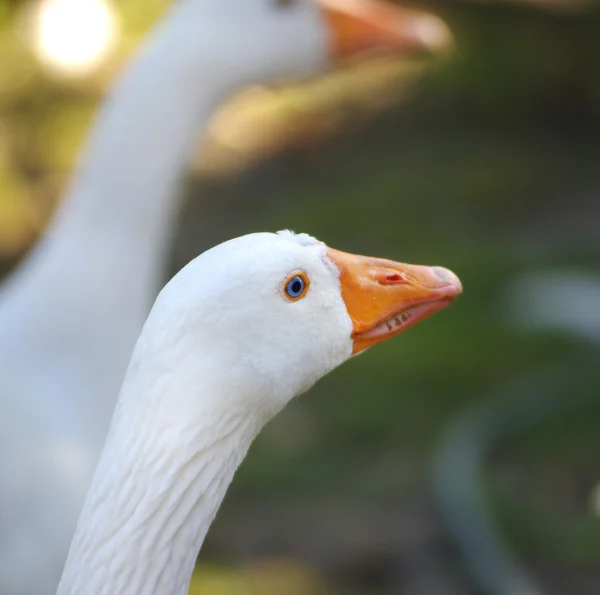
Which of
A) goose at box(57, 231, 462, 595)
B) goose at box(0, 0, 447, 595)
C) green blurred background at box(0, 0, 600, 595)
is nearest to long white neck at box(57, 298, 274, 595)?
goose at box(57, 231, 462, 595)

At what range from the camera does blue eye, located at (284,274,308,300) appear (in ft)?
5.37

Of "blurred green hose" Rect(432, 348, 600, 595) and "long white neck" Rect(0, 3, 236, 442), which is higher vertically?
"long white neck" Rect(0, 3, 236, 442)

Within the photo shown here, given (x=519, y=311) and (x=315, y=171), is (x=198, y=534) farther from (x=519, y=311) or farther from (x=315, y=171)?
(x=315, y=171)

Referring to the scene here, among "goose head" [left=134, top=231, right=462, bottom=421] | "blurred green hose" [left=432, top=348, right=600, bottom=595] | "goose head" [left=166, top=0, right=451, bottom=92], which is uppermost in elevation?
"goose head" [left=166, top=0, right=451, bottom=92]

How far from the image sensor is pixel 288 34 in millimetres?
3033

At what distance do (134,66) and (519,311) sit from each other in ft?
10.9

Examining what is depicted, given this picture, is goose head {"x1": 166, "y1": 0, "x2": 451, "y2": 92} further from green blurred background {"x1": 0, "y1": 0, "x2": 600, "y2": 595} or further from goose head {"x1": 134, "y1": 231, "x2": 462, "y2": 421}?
goose head {"x1": 134, "y1": 231, "x2": 462, "y2": 421}

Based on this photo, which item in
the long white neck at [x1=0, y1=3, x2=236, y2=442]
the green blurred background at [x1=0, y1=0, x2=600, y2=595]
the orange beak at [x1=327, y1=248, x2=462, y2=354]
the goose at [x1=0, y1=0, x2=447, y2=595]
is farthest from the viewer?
the green blurred background at [x1=0, y1=0, x2=600, y2=595]

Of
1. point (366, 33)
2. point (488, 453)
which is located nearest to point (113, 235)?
point (366, 33)

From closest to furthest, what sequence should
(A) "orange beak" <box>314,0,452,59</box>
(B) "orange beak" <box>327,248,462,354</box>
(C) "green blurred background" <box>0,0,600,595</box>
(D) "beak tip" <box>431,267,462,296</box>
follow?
(B) "orange beak" <box>327,248,462,354</box> → (D) "beak tip" <box>431,267,462,296</box> → (A) "orange beak" <box>314,0,452,59</box> → (C) "green blurred background" <box>0,0,600,595</box>

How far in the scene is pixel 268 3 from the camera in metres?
3.02

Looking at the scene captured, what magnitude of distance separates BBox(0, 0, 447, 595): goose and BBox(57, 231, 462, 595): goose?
36.4 inches

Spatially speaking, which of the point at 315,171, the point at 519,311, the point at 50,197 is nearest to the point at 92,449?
the point at 519,311

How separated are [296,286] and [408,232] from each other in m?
4.97
